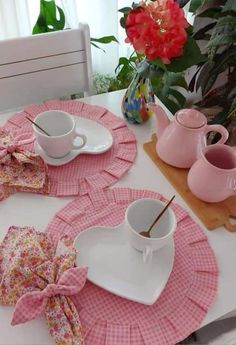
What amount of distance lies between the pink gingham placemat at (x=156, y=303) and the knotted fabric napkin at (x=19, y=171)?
9cm

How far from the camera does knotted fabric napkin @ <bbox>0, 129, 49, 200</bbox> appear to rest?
27.9 inches

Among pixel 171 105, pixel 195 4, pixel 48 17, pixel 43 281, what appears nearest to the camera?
pixel 43 281

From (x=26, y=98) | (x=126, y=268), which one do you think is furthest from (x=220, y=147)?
(x=26, y=98)

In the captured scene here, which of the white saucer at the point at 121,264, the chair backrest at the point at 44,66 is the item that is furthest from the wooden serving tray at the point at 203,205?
the chair backrest at the point at 44,66

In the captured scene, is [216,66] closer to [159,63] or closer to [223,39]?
[223,39]

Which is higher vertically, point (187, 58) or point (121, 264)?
point (187, 58)

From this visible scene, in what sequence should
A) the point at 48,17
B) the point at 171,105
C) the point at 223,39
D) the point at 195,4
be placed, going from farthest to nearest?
the point at 171,105 → the point at 48,17 → the point at 195,4 → the point at 223,39

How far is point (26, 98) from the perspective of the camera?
1.06 meters

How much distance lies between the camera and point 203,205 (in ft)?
2.34

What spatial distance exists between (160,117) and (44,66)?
456 mm

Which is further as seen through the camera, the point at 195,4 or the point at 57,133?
the point at 195,4

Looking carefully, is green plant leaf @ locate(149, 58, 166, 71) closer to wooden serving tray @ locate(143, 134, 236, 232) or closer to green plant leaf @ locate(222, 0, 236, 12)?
wooden serving tray @ locate(143, 134, 236, 232)

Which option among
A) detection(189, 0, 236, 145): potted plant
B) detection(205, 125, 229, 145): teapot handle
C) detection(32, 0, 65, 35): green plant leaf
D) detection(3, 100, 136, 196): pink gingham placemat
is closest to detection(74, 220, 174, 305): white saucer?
detection(3, 100, 136, 196): pink gingham placemat

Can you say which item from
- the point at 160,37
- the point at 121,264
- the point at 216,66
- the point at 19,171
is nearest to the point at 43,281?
the point at 121,264
